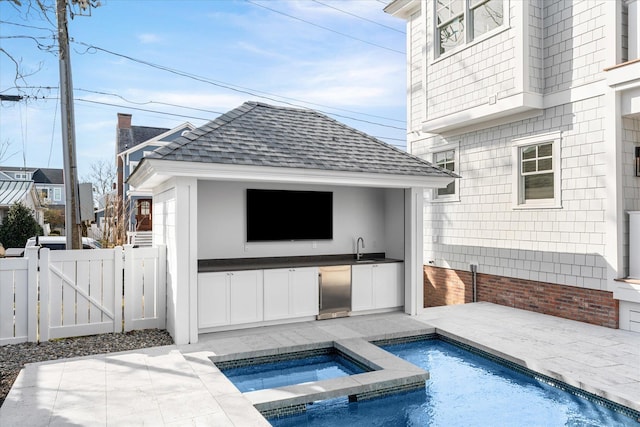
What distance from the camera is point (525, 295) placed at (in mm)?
8305

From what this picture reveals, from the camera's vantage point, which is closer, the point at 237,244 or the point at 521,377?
the point at 521,377

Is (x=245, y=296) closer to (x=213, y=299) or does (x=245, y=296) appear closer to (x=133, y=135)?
(x=213, y=299)

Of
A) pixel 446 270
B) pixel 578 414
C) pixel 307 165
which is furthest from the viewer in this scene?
pixel 446 270

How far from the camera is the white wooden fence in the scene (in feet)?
19.7

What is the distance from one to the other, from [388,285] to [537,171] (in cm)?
356

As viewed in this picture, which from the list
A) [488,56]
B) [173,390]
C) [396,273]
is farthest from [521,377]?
[488,56]

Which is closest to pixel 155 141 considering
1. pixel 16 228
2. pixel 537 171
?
pixel 16 228

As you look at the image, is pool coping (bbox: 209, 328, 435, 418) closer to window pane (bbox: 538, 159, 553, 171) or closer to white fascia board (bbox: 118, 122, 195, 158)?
window pane (bbox: 538, 159, 553, 171)

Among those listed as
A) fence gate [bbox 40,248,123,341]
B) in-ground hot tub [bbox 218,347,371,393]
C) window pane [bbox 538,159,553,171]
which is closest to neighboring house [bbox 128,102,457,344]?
fence gate [bbox 40,248,123,341]

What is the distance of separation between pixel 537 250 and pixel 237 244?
557 cm

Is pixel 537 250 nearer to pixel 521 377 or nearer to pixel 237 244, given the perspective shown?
pixel 521 377

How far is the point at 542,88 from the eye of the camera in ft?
26.1

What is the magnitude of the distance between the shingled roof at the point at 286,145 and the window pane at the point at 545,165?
1.82 m

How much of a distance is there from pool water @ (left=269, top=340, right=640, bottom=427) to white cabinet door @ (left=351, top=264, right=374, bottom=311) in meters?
2.50
